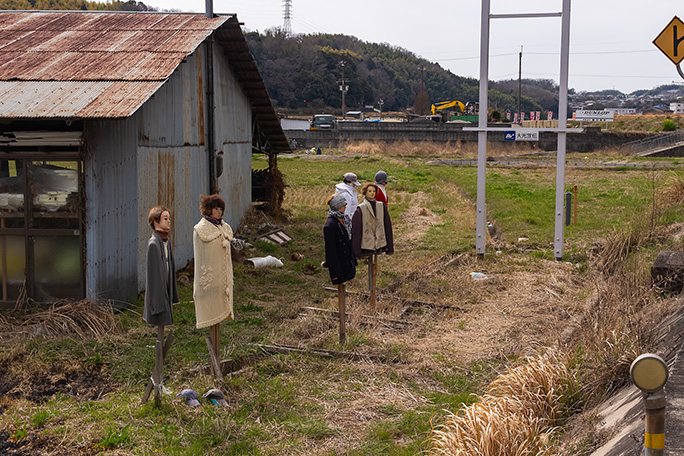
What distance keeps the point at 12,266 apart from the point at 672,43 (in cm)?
987

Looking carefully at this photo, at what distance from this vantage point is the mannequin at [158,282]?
22.4 feet

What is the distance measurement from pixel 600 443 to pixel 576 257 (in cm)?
956

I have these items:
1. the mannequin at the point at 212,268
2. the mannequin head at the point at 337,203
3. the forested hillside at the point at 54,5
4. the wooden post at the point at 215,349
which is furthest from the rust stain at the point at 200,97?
the forested hillside at the point at 54,5

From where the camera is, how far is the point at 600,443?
515 cm

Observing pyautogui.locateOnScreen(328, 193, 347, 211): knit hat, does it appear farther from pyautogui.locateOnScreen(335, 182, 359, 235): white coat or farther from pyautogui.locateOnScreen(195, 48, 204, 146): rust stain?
pyautogui.locateOnScreen(195, 48, 204, 146): rust stain

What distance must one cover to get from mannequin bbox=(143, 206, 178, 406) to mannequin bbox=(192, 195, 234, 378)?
449mm

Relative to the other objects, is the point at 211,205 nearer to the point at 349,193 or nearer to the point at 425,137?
the point at 349,193

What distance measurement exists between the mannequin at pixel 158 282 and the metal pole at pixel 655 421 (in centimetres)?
448

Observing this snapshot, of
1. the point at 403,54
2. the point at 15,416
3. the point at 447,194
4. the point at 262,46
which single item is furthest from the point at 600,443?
the point at 403,54

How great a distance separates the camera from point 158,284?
6.92 metres

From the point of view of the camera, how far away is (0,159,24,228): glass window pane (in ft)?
33.4

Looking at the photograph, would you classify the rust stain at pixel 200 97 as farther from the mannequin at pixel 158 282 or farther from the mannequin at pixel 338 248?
the mannequin at pixel 158 282

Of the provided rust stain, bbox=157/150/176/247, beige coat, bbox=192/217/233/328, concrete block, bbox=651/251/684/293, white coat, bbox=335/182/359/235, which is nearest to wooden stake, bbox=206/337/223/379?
beige coat, bbox=192/217/233/328

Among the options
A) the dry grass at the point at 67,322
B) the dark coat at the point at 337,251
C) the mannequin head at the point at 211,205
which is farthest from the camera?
the dry grass at the point at 67,322
